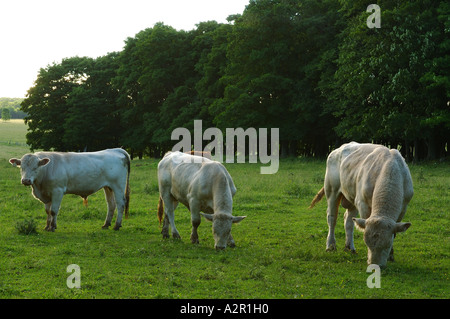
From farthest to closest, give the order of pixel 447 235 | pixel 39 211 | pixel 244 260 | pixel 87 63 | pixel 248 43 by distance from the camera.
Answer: pixel 87 63 → pixel 248 43 → pixel 39 211 → pixel 447 235 → pixel 244 260

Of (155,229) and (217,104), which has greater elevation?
(217,104)

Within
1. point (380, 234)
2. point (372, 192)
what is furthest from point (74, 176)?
point (380, 234)

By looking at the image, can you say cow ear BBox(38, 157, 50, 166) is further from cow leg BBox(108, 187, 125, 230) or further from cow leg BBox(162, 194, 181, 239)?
cow leg BBox(162, 194, 181, 239)

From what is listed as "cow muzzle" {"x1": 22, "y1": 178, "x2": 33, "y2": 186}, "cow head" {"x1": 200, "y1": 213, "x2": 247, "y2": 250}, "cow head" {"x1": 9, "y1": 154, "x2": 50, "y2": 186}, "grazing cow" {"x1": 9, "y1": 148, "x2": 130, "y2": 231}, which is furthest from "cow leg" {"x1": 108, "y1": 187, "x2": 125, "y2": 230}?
"cow head" {"x1": 200, "y1": 213, "x2": 247, "y2": 250}

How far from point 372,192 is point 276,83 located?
33748 mm

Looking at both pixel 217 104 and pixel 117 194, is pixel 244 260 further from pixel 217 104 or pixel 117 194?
pixel 217 104

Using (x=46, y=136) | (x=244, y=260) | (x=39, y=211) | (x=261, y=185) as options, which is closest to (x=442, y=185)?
(x=261, y=185)

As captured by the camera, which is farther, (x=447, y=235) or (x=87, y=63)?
(x=87, y=63)

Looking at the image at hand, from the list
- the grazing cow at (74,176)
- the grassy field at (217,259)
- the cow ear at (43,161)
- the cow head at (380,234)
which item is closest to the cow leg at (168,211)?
the grassy field at (217,259)

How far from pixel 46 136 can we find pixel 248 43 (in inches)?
1222

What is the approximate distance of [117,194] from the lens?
14.4 m

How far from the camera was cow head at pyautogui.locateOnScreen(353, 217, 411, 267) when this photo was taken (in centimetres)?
832

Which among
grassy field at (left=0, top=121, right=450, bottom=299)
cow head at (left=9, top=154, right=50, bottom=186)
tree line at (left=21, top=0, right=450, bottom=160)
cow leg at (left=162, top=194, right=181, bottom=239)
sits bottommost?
grassy field at (left=0, top=121, right=450, bottom=299)

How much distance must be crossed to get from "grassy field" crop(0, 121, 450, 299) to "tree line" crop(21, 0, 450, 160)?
17095mm
